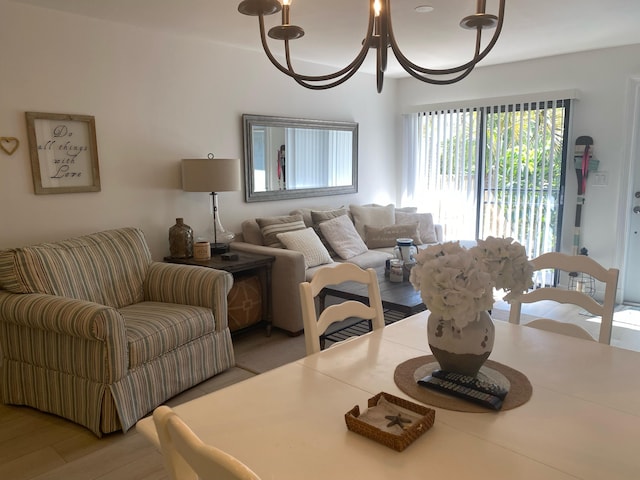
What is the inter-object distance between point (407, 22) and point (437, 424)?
3046mm

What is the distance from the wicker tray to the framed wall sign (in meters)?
2.80

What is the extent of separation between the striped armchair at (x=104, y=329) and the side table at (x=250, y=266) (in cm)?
32

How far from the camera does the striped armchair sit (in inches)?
93.6

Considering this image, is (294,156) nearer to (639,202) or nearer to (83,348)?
(83,348)

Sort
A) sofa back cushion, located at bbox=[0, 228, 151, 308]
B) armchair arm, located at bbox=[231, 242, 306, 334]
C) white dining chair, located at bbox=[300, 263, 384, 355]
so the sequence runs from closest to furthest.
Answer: white dining chair, located at bbox=[300, 263, 384, 355], sofa back cushion, located at bbox=[0, 228, 151, 308], armchair arm, located at bbox=[231, 242, 306, 334]

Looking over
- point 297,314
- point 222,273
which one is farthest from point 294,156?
point 222,273

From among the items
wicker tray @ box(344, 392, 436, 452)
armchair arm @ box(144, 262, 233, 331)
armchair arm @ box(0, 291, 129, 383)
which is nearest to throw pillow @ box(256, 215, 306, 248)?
armchair arm @ box(144, 262, 233, 331)

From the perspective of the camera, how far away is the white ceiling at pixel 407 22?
301 centimetres

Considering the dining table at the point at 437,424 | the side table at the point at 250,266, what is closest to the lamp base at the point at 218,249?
the side table at the point at 250,266

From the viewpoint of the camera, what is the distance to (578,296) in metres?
1.86

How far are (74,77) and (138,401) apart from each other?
215 cm

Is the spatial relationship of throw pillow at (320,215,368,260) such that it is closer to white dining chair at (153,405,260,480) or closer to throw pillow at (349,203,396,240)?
throw pillow at (349,203,396,240)

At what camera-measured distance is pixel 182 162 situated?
3.65 meters

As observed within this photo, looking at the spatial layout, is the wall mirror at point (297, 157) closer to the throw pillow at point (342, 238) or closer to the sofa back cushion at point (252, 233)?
Result: the sofa back cushion at point (252, 233)
